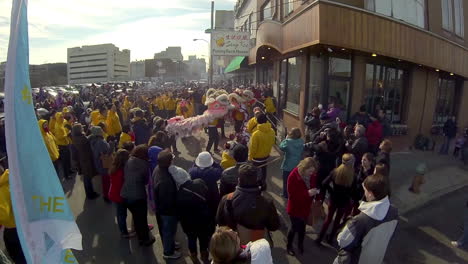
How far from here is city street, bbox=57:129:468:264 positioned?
4.75m

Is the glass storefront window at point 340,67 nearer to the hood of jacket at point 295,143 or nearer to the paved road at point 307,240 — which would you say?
the paved road at point 307,240

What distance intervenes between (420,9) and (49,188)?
13126mm

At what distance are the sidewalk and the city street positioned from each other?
294 millimetres

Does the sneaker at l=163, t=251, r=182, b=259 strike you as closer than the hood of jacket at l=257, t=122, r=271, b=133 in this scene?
Yes

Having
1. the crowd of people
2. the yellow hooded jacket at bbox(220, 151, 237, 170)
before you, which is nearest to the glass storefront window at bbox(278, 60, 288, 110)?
the crowd of people

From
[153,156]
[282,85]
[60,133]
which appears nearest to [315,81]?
[282,85]

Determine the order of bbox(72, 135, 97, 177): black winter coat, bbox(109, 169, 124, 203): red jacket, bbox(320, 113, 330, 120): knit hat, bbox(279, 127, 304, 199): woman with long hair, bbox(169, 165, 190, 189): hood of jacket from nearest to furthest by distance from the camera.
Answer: bbox(169, 165, 190, 189): hood of jacket, bbox(109, 169, 124, 203): red jacket, bbox(279, 127, 304, 199): woman with long hair, bbox(72, 135, 97, 177): black winter coat, bbox(320, 113, 330, 120): knit hat

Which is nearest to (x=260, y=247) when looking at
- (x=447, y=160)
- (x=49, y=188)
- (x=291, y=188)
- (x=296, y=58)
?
(x=49, y=188)

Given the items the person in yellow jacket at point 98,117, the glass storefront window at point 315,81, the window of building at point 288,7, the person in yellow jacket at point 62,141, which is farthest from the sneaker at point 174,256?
the window of building at point 288,7

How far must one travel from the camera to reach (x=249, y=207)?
341 cm

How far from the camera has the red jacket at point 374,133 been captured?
7.36 m

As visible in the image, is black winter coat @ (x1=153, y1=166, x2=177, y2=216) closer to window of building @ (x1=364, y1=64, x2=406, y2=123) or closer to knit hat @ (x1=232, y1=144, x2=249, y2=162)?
knit hat @ (x1=232, y1=144, x2=249, y2=162)

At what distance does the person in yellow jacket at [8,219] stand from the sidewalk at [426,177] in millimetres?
6998

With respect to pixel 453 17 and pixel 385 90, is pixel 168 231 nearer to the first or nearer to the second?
pixel 385 90
